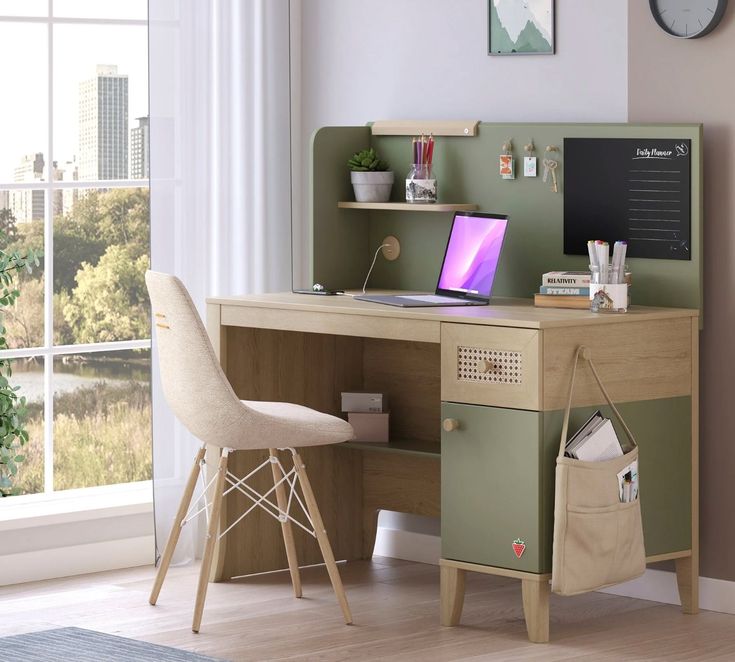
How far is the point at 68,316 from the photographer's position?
20.5 feet

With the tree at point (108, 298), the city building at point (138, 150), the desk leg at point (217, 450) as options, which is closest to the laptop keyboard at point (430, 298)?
the desk leg at point (217, 450)

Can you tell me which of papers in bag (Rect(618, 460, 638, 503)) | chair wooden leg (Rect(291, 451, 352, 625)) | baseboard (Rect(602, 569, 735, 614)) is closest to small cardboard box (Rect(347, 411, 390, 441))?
chair wooden leg (Rect(291, 451, 352, 625))

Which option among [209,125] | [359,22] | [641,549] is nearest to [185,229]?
[209,125]

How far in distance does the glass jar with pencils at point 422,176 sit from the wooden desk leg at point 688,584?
1185 mm

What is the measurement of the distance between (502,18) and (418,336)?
1013 millimetres

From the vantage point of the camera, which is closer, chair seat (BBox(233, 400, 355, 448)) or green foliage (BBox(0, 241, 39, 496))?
chair seat (BBox(233, 400, 355, 448))

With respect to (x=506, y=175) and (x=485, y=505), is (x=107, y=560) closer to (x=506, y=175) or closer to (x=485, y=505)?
(x=485, y=505)

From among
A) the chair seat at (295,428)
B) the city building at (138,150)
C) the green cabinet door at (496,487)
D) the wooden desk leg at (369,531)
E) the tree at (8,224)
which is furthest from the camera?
the tree at (8,224)

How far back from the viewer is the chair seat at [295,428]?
12.0 feet

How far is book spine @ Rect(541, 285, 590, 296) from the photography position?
380 cm

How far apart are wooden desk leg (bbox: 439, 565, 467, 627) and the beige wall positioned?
66 centimetres

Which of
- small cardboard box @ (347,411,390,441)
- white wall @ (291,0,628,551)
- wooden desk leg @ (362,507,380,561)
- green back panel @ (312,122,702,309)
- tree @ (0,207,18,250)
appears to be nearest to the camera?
green back panel @ (312,122,702,309)

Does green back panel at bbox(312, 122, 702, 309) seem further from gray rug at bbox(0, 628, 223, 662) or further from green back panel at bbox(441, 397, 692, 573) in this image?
gray rug at bbox(0, 628, 223, 662)

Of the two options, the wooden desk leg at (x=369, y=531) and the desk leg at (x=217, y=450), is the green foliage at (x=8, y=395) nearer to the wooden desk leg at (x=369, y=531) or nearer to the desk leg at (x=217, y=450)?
the desk leg at (x=217, y=450)
